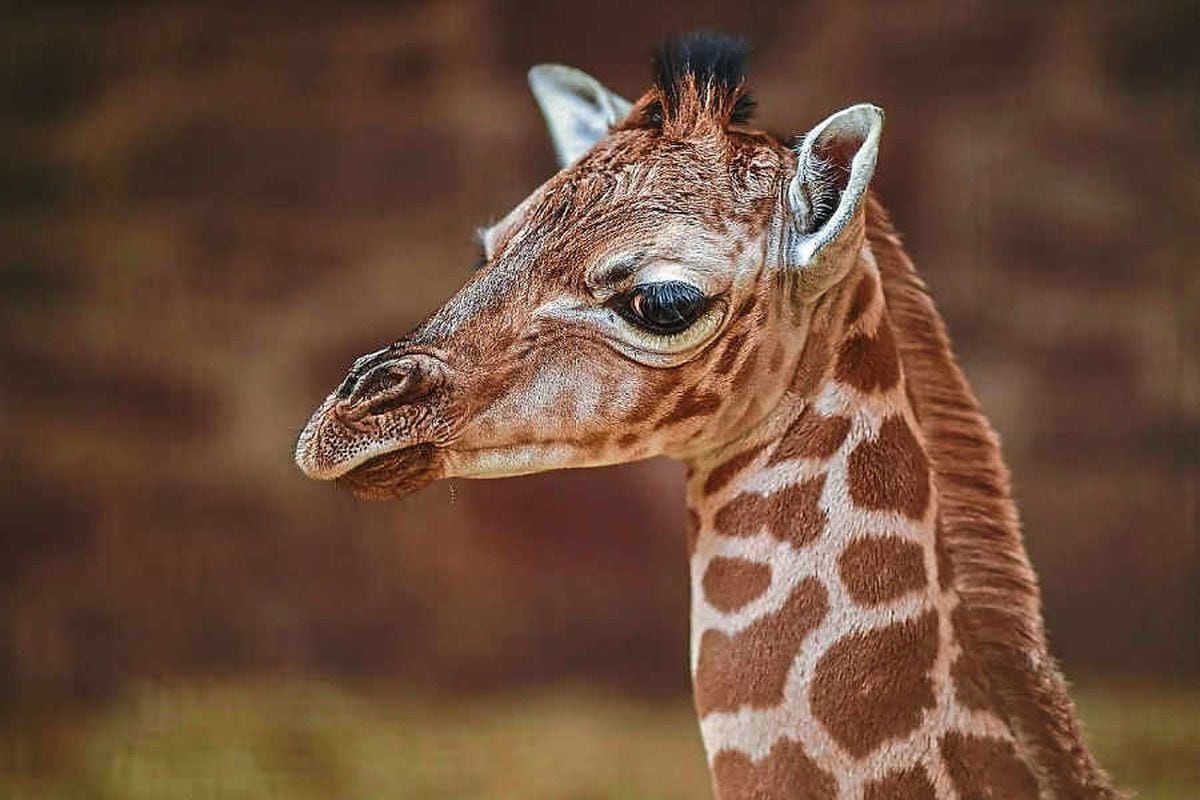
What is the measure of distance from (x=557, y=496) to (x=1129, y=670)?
194cm

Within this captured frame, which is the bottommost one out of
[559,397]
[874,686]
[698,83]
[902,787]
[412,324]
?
[902,787]

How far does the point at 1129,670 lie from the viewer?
15.8 ft

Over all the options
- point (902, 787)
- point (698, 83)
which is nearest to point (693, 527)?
point (902, 787)

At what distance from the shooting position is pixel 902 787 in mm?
1718

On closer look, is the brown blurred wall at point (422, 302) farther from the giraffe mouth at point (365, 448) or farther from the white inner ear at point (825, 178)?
the giraffe mouth at point (365, 448)

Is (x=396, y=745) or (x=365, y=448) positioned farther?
(x=396, y=745)

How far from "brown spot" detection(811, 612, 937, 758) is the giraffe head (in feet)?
1.00

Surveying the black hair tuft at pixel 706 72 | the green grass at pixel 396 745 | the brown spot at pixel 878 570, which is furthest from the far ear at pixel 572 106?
the green grass at pixel 396 745

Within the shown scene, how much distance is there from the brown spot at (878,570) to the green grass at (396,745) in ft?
8.37

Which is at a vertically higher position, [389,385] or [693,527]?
[389,385]

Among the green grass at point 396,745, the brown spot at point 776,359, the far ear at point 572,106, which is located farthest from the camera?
the green grass at point 396,745

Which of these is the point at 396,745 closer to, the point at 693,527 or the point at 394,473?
the point at 693,527

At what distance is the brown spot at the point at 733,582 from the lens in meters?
1.80

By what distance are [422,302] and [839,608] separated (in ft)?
11.3
